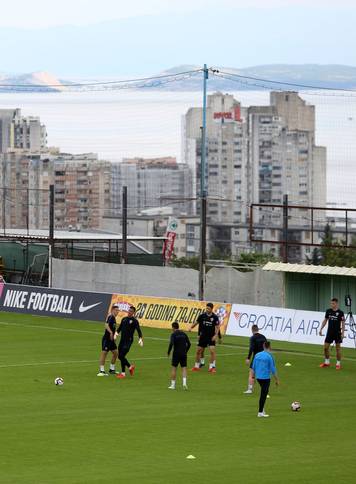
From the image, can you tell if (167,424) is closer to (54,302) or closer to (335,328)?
(335,328)

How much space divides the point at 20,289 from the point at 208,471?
1341 inches

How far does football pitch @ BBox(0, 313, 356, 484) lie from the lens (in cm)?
2002

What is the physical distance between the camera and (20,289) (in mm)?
53219

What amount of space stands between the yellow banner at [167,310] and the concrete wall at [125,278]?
509cm

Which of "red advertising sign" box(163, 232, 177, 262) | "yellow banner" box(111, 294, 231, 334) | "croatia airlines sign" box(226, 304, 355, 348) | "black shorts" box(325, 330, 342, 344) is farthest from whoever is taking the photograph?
"red advertising sign" box(163, 232, 177, 262)

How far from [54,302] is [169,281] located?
5248mm

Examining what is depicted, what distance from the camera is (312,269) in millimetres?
46938

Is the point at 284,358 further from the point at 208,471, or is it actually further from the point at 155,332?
the point at 208,471

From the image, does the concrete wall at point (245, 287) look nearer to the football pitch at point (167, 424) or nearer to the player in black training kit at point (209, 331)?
the football pitch at point (167, 424)

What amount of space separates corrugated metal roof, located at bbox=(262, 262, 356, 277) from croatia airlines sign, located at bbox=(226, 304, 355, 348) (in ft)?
14.4

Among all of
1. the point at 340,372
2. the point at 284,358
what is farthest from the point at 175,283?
the point at 340,372

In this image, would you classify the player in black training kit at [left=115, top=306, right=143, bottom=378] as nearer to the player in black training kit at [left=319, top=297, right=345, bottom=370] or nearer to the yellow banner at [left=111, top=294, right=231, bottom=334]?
the player in black training kit at [left=319, top=297, right=345, bottom=370]

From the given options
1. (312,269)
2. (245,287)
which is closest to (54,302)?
(245,287)

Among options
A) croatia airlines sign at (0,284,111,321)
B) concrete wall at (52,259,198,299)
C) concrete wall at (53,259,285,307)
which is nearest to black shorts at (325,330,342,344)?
Result: concrete wall at (53,259,285,307)
